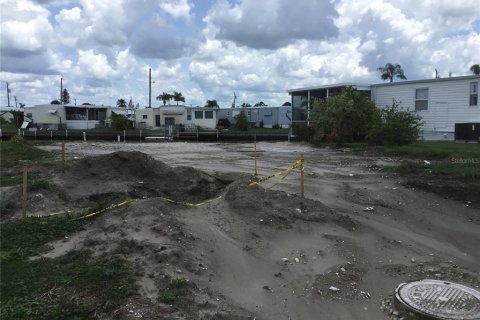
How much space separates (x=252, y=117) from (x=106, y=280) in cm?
7268

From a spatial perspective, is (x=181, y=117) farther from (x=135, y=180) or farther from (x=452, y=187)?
(x=452, y=187)

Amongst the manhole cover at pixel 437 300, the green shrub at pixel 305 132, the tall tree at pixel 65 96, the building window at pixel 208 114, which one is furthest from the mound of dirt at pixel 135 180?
the tall tree at pixel 65 96

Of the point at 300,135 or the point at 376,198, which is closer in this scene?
the point at 376,198

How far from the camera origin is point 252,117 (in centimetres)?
7838

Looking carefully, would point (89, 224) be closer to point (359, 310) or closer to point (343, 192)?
point (359, 310)

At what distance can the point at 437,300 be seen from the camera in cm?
617

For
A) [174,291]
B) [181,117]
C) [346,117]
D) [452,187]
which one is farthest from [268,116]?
[174,291]

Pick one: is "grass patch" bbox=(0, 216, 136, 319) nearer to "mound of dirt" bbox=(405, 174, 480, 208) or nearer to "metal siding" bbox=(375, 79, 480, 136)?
"mound of dirt" bbox=(405, 174, 480, 208)

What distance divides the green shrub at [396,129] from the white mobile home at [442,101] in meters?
6.25

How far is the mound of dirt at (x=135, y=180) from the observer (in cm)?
1276

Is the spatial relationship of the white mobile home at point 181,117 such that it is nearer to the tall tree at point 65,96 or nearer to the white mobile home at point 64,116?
the white mobile home at point 64,116

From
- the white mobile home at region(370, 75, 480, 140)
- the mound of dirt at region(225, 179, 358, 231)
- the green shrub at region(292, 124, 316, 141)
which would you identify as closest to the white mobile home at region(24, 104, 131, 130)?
the green shrub at region(292, 124, 316, 141)

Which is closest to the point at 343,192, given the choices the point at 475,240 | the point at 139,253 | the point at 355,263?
the point at 475,240

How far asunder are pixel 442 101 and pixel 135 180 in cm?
2866
